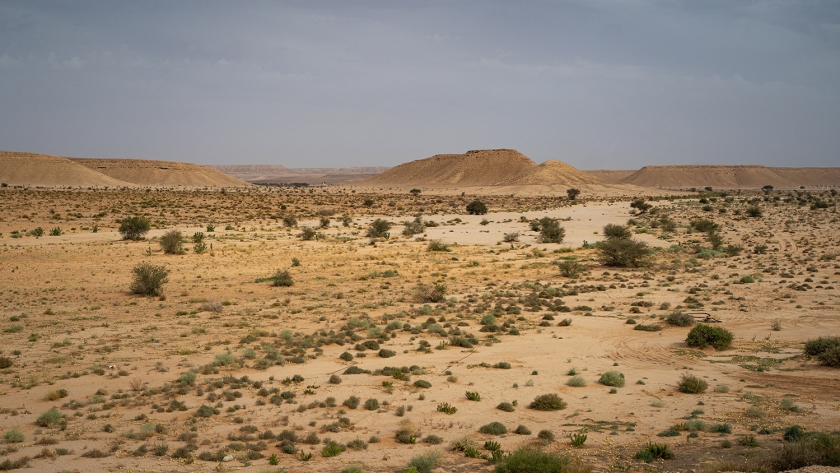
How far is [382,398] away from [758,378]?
334 inches

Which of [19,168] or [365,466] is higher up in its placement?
[19,168]

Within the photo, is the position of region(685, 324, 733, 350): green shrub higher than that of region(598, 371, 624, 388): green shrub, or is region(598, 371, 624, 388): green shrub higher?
region(685, 324, 733, 350): green shrub

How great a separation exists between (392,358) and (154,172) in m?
180

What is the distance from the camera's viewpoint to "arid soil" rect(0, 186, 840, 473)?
10.0 metres

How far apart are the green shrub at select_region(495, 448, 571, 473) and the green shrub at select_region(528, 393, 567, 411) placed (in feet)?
11.7

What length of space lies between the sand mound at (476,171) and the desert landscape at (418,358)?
140 m

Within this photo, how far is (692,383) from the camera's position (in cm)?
1255

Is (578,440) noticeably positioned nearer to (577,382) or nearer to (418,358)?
(577,382)

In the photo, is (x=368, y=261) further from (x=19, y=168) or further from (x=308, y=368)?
(x=19, y=168)

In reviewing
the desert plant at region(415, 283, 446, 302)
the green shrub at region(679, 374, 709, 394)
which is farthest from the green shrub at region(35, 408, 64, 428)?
the desert plant at region(415, 283, 446, 302)

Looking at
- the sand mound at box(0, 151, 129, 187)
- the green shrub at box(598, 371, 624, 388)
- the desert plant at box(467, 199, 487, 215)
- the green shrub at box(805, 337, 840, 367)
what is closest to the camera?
the green shrub at box(598, 371, 624, 388)

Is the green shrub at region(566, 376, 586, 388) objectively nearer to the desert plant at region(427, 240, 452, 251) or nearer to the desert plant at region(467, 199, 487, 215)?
the desert plant at region(427, 240, 452, 251)

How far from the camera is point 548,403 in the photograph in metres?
11.9

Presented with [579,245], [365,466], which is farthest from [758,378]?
[579,245]
